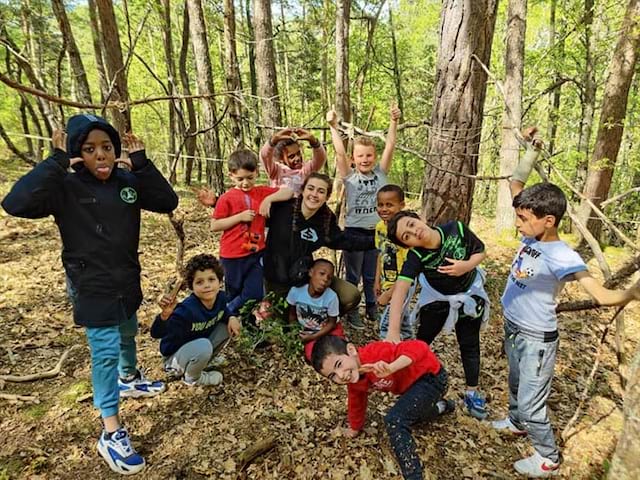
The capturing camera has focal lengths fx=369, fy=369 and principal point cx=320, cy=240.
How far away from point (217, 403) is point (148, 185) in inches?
77.2

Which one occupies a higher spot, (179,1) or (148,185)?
(179,1)

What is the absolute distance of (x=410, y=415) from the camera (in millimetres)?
2500

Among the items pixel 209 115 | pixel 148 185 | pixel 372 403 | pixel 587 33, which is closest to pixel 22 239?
pixel 209 115

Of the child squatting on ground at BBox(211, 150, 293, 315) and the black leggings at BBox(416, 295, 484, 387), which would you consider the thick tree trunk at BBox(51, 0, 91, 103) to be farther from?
the black leggings at BBox(416, 295, 484, 387)

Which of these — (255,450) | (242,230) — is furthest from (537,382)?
(242,230)

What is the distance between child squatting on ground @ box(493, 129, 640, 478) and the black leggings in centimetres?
31

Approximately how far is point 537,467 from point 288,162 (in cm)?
349

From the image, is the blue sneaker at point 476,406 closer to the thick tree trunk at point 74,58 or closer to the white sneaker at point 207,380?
the white sneaker at point 207,380

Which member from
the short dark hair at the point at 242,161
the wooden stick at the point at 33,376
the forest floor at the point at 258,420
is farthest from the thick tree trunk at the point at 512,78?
the wooden stick at the point at 33,376

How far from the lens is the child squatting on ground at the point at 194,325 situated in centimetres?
317

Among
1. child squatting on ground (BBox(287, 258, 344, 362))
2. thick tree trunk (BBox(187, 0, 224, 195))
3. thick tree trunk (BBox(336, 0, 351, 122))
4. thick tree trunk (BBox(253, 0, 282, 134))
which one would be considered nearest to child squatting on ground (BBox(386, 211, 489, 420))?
child squatting on ground (BBox(287, 258, 344, 362))

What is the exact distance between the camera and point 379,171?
421 centimetres

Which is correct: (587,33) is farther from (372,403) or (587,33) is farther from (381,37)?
(372,403)

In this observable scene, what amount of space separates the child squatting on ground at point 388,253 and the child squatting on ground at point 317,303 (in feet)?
1.60
